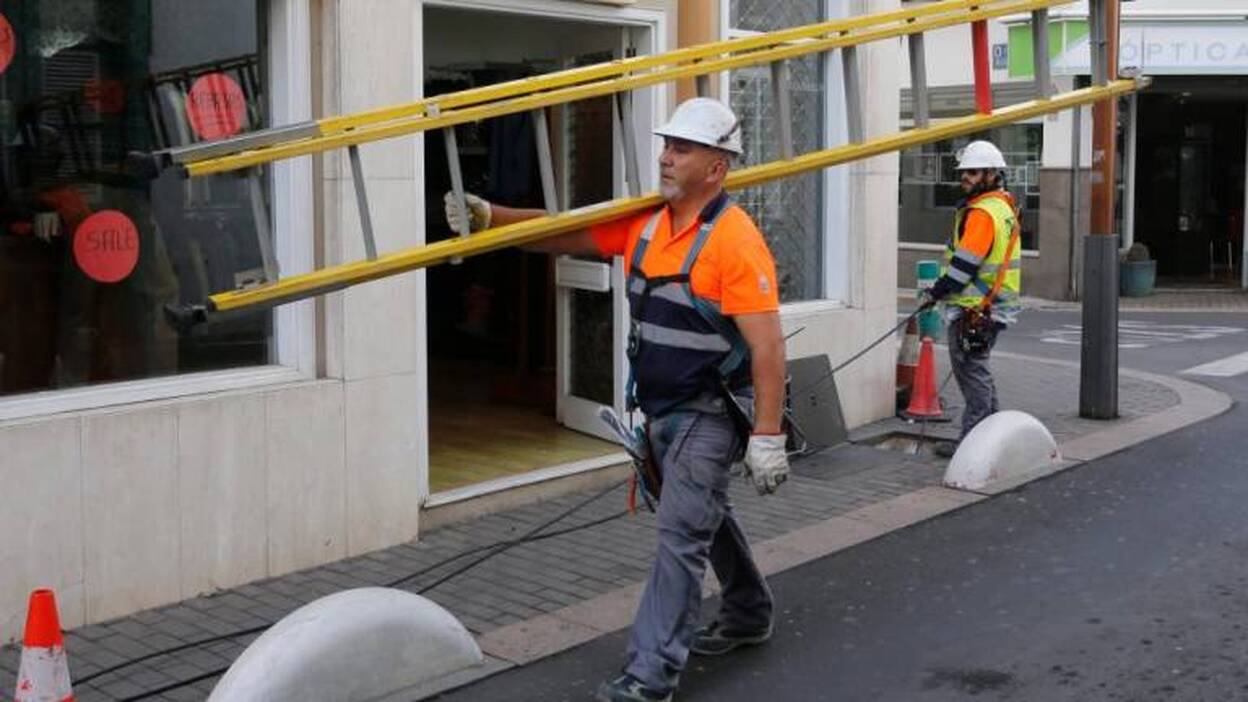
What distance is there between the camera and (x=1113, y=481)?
8.49 m

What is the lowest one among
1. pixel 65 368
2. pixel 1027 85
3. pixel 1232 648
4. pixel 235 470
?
pixel 1232 648

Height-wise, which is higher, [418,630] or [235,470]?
[235,470]

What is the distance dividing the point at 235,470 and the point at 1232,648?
3.97 metres

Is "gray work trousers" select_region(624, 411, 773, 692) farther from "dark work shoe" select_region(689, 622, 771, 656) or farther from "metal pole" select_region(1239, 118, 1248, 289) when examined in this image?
"metal pole" select_region(1239, 118, 1248, 289)

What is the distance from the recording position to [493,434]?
9062mm

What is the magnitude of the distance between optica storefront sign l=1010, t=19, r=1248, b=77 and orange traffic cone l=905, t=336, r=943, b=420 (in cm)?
1231

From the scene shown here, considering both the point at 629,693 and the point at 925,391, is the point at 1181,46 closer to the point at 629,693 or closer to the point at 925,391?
the point at 925,391

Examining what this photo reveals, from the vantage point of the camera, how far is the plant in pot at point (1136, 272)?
22.0 meters

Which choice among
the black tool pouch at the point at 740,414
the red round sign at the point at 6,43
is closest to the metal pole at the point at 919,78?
the black tool pouch at the point at 740,414

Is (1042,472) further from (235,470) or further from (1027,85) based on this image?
(1027,85)

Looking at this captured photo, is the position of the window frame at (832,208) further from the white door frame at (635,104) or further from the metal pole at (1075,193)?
the metal pole at (1075,193)

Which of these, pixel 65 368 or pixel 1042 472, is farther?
pixel 1042 472

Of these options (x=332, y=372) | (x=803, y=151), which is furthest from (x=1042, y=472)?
(x=332, y=372)

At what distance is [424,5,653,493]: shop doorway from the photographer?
854 centimetres
